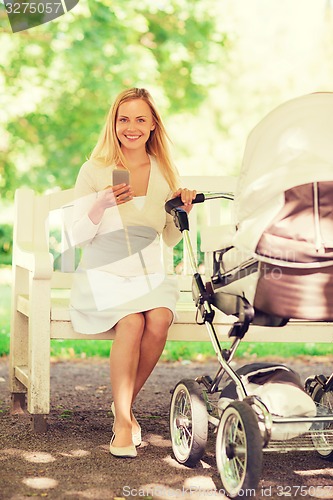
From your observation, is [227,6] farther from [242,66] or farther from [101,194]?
[101,194]

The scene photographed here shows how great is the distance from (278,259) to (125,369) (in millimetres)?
1057

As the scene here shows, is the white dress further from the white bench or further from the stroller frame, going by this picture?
the stroller frame

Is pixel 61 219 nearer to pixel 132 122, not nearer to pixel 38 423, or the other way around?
pixel 132 122


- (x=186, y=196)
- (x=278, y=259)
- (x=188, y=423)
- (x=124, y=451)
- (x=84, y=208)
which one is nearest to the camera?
(x=278, y=259)

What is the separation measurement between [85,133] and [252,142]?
988 cm

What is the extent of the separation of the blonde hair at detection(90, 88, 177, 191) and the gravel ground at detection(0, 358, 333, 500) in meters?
1.27

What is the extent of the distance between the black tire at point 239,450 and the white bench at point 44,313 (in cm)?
101

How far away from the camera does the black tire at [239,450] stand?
2.83 meters

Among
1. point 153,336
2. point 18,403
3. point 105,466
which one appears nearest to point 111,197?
point 153,336

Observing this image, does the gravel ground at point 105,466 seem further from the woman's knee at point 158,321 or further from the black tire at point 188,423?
the woman's knee at point 158,321

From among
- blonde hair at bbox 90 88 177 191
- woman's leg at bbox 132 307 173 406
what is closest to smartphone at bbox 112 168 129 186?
blonde hair at bbox 90 88 177 191

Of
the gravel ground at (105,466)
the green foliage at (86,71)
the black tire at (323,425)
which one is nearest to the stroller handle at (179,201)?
the black tire at (323,425)

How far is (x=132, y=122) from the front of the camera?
4156mm

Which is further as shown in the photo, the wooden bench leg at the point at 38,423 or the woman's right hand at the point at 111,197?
the wooden bench leg at the point at 38,423
